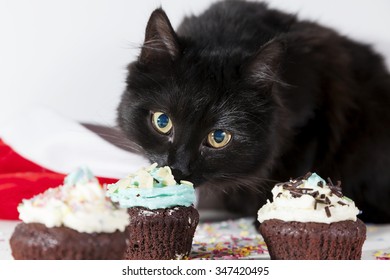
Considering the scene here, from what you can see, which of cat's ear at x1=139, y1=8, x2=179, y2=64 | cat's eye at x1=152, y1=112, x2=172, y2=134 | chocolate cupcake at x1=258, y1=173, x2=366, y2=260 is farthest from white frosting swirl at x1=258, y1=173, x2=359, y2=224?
cat's ear at x1=139, y1=8, x2=179, y2=64

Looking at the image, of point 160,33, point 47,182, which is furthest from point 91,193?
point 47,182

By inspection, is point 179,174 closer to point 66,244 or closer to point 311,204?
point 311,204

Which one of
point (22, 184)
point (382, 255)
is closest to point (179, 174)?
point (382, 255)

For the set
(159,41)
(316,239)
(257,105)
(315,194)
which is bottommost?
(316,239)

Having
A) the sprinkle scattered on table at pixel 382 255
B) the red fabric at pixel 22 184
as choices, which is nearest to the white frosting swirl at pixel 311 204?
the sprinkle scattered on table at pixel 382 255

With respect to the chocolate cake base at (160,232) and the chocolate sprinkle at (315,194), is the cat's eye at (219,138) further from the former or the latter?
the chocolate sprinkle at (315,194)

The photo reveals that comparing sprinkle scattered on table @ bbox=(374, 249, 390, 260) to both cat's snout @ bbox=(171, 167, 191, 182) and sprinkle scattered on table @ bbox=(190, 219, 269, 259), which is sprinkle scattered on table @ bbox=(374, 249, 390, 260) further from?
cat's snout @ bbox=(171, 167, 191, 182)
